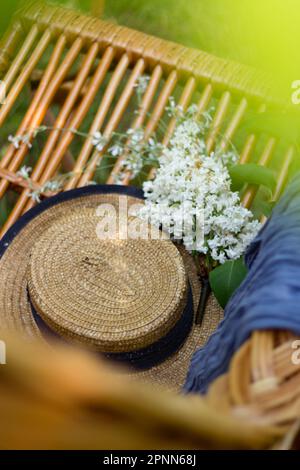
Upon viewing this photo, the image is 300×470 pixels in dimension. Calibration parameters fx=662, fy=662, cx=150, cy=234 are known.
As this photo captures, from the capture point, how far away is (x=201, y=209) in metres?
1.01

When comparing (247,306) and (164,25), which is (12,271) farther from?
(164,25)

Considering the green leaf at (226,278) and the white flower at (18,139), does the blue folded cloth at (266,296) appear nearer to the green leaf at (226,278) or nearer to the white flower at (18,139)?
the green leaf at (226,278)

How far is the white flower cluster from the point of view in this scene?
102 cm

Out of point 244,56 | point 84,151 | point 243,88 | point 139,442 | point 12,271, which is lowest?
point 139,442

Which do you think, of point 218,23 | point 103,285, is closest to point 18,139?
point 103,285

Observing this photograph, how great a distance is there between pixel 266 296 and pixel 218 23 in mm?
1724

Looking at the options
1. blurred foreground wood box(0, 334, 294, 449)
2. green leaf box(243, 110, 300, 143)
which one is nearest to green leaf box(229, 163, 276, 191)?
green leaf box(243, 110, 300, 143)

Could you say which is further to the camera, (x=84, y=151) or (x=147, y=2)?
(x=147, y=2)

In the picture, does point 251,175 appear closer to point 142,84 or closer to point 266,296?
point 142,84

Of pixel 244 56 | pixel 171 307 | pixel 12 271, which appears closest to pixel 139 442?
pixel 171 307

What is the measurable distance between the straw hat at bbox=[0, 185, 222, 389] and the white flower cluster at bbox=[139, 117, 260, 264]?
4 centimetres

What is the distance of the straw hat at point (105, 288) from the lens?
0.96m

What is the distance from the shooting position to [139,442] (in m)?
0.42

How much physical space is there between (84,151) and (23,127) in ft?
0.42
